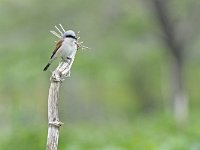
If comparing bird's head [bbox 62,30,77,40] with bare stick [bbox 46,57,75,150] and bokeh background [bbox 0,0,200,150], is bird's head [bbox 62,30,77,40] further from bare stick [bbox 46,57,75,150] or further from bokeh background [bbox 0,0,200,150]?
bokeh background [bbox 0,0,200,150]

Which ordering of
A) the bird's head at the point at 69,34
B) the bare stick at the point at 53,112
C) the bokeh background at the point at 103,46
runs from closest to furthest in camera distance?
the bare stick at the point at 53,112
the bird's head at the point at 69,34
the bokeh background at the point at 103,46

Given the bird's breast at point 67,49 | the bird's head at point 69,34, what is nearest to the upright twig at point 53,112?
the bird's breast at point 67,49

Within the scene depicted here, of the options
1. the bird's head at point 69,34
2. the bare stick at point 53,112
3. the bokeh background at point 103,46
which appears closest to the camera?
the bare stick at point 53,112

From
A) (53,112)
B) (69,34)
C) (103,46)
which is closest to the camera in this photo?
(53,112)

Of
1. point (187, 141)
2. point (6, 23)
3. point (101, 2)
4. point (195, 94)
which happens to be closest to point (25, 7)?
point (6, 23)

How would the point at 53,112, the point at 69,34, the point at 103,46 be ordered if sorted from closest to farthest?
the point at 53,112, the point at 69,34, the point at 103,46

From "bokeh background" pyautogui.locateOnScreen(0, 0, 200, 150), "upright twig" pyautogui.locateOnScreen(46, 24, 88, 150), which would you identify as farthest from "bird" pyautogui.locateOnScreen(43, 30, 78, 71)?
"bokeh background" pyautogui.locateOnScreen(0, 0, 200, 150)

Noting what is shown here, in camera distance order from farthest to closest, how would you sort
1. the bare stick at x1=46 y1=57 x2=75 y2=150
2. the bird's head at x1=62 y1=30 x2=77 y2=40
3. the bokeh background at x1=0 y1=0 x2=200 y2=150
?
the bokeh background at x1=0 y1=0 x2=200 y2=150, the bird's head at x1=62 y1=30 x2=77 y2=40, the bare stick at x1=46 y1=57 x2=75 y2=150

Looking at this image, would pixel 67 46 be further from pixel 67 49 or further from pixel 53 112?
pixel 53 112

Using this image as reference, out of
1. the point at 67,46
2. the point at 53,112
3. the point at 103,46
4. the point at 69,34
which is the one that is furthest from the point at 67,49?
the point at 103,46

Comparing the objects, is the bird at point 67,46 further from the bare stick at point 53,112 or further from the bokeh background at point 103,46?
the bokeh background at point 103,46

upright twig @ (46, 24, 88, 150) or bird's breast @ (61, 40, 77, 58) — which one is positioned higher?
bird's breast @ (61, 40, 77, 58)

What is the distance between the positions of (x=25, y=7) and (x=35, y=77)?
5.79ft

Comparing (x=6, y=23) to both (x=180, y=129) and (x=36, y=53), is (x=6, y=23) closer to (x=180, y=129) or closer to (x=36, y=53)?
(x=36, y=53)
